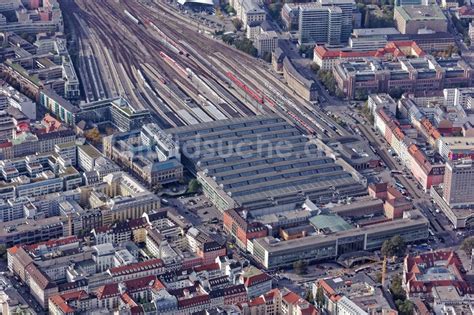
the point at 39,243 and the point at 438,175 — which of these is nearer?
the point at 39,243

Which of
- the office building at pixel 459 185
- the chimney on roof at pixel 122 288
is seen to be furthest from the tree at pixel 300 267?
the office building at pixel 459 185

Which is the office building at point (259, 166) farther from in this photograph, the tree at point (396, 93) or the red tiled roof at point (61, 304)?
the red tiled roof at point (61, 304)

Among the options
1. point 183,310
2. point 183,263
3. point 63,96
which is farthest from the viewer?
point 63,96

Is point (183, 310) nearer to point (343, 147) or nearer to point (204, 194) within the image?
point (204, 194)

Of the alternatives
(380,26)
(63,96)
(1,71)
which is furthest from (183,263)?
(380,26)

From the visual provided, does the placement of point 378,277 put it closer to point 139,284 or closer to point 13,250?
point 139,284

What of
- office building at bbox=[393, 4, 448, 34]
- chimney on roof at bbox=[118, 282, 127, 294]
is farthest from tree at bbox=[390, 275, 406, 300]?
office building at bbox=[393, 4, 448, 34]
